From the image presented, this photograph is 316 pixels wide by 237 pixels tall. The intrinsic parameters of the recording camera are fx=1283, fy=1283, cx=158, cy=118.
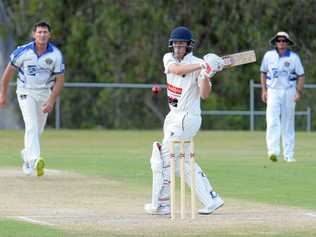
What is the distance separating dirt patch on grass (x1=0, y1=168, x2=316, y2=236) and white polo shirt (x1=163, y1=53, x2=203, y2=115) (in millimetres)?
1201

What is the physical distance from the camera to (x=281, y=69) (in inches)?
905

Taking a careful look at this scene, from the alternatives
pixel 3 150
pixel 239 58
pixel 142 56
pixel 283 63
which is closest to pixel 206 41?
pixel 142 56

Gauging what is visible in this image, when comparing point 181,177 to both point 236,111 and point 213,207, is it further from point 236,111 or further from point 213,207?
point 236,111

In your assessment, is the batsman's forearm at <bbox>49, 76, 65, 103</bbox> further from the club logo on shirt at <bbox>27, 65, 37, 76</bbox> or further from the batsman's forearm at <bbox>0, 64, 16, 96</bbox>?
the batsman's forearm at <bbox>0, 64, 16, 96</bbox>

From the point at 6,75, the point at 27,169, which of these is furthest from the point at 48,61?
the point at 27,169

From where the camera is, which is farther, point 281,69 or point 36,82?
point 281,69

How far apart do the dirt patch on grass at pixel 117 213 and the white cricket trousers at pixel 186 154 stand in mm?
Result: 267

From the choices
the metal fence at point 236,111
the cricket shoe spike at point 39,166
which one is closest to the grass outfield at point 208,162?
the cricket shoe spike at point 39,166

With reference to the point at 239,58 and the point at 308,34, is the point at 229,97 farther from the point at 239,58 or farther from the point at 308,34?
the point at 239,58

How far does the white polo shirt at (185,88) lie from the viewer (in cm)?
1370

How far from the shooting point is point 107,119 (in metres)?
41.4

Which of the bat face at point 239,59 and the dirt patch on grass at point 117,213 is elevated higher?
the bat face at point 239,59

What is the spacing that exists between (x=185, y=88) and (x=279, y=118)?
375 inches

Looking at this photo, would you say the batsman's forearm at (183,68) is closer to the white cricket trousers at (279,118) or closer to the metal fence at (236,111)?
the white cricket trousers at (279,118)
